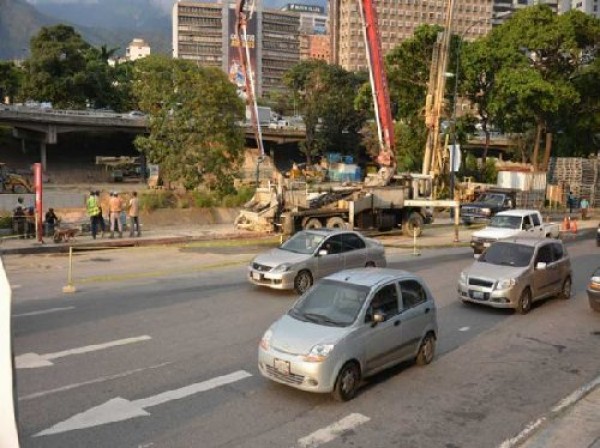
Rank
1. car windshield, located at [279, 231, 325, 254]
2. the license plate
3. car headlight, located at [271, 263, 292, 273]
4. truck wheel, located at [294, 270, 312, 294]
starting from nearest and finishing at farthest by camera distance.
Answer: the license plate < car headlight, located at [271, 263, 292, 273] < truck wheel, located at [294, 270, 312, 294] < car windshield, located at [279, 231, 325, 254]

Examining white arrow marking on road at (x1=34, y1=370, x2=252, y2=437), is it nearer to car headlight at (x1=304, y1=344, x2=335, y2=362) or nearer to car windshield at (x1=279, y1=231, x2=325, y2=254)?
car headlight at (x1=304, y1=344, x2=335, y2=362)

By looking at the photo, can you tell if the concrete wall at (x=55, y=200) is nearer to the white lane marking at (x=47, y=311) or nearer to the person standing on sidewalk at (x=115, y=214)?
the person standing on sidewalk at (x=115, y=214)

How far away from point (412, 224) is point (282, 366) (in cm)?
2327

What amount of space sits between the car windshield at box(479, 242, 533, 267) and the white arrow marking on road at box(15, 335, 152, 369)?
A: 848cm

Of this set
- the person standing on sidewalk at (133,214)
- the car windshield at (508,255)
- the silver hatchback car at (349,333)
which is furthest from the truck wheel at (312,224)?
the silver hatchback car at (349,333)

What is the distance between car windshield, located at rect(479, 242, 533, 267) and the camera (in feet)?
51.8

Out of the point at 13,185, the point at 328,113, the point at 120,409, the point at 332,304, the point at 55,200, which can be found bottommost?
the point at 120,409

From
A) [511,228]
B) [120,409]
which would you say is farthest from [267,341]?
[511,228]

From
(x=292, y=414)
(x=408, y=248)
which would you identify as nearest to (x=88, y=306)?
(x=292, y=414)

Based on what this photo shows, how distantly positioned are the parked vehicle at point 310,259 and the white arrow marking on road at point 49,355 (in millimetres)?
4616

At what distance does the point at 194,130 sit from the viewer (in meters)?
37.8

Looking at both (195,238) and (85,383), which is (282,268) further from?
(195,238)

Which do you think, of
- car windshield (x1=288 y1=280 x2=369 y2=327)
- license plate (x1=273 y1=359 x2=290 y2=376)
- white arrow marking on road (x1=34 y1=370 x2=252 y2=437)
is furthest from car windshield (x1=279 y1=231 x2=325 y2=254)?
license plate (x1=273 y1=359 x2=290 y2=376)

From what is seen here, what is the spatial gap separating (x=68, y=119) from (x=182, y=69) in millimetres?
42000
